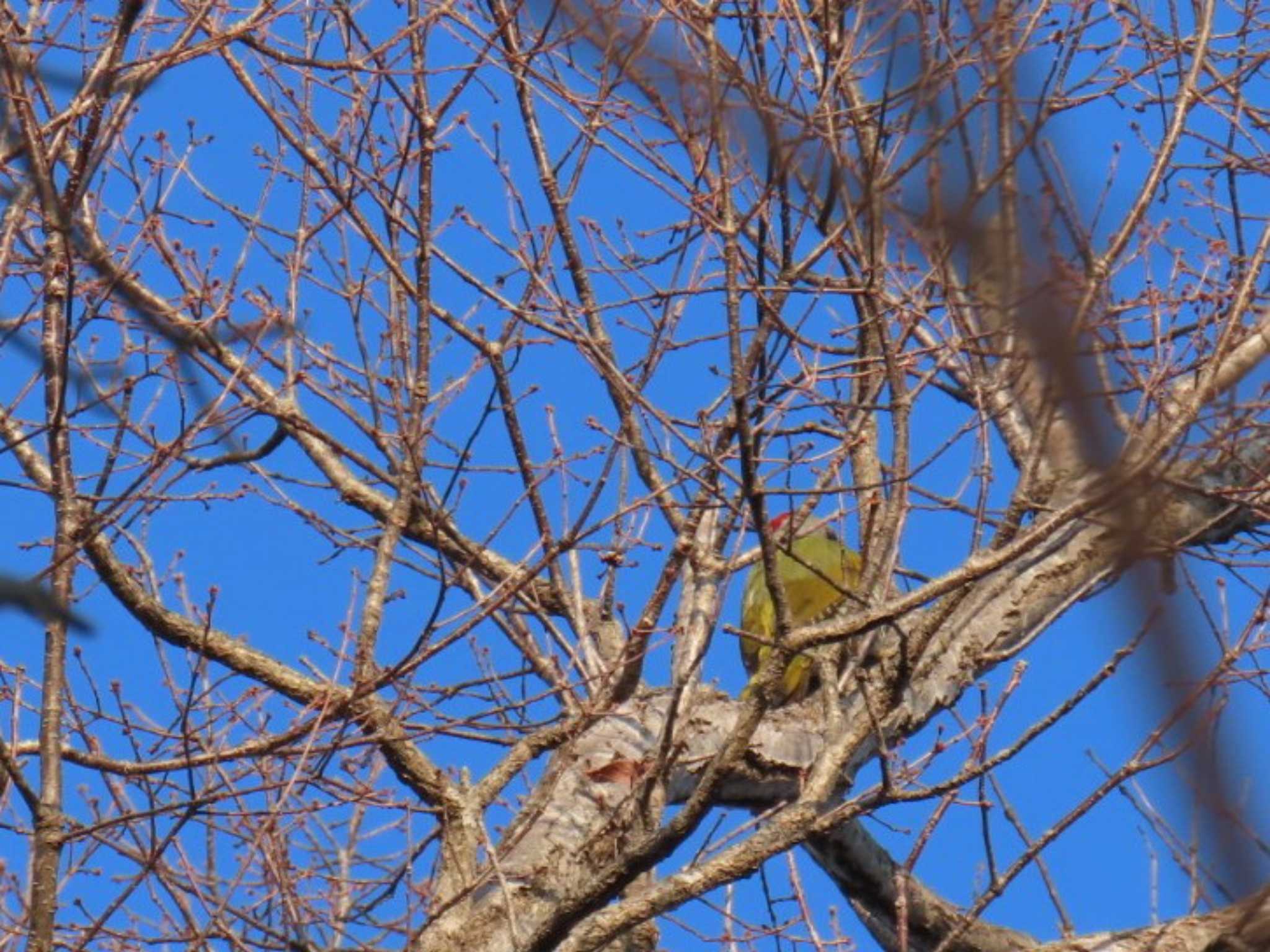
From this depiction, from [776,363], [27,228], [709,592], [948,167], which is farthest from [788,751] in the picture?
[948,167]

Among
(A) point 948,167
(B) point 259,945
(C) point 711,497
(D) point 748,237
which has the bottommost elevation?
(A) point 948,167

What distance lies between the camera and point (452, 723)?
4.51 metres

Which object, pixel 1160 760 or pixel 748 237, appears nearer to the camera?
pixel 1160 760

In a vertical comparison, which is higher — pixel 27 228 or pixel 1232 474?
pixel 27 228

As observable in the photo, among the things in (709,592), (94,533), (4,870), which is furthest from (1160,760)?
(4,870)

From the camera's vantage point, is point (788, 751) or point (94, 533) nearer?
point (94, 533)

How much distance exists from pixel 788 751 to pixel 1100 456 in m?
4.65

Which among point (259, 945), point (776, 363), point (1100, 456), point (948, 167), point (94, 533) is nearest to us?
point (1100, 456)

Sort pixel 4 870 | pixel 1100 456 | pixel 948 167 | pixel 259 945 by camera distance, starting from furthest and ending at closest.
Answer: pixel 4 870, pixel 259 945, pixel 948 167, pixel 1100 456

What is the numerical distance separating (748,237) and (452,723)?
5.95 ft

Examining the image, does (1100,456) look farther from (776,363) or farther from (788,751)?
(788,751)

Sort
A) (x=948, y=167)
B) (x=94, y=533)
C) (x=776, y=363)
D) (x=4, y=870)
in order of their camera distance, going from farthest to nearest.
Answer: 1. (x=4, y=870)
2. (x=776, y=363)
3. (x=94, y=533)
4. (x=948, y=167)

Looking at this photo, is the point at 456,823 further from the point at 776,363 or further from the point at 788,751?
the point at 776,363

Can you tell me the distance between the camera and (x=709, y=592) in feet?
15.1
